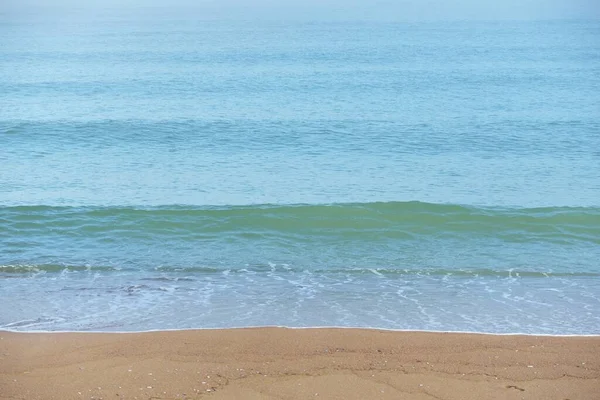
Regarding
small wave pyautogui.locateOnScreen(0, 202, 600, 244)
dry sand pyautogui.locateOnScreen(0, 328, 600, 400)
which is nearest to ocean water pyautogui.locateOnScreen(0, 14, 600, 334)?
small wave pyautogui.locateOnScreen(0, 202, 600, 244)

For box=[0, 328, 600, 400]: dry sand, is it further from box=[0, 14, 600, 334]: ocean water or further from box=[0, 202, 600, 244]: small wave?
Answer: box=[0, 202, 600, 244]: small wave

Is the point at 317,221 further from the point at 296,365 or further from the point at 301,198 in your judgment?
the point at 296,365

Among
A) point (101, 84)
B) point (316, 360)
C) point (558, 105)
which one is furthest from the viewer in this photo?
point (101, 84)

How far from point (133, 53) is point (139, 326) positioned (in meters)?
36.9

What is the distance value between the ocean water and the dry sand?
0.66m

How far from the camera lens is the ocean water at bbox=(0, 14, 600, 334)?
9.97 metres

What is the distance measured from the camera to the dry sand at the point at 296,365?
7.07 meters

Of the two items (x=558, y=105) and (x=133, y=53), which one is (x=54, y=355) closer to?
(x=558, y=105)

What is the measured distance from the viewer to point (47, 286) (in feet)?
35.1

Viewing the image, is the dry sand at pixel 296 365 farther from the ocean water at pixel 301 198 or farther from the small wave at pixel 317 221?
the small wave at pixel 317 221

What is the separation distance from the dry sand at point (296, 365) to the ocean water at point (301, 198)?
656mm

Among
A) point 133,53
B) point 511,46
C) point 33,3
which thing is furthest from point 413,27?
point 33,3

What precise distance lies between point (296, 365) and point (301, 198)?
26.6 feet

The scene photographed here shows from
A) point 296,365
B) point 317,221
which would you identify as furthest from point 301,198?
point 296,365
